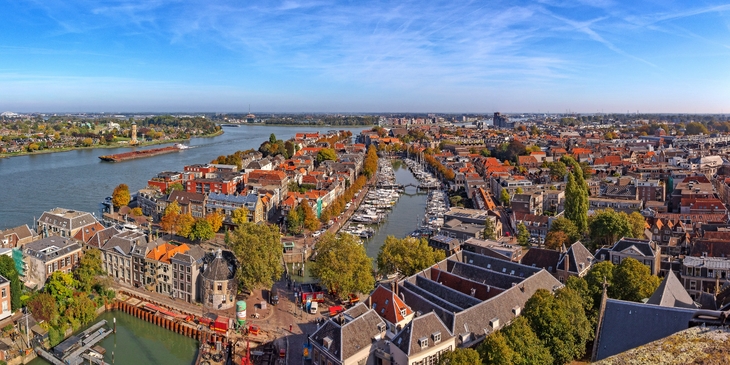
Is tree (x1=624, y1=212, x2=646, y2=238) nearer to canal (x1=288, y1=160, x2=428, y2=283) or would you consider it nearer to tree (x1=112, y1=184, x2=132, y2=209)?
canal (x1=288, y1=160, x2=428, y2=283)

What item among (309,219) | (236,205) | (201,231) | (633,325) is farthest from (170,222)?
(633,325)

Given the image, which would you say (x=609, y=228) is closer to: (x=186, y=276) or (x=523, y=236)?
(x=523, y=236)

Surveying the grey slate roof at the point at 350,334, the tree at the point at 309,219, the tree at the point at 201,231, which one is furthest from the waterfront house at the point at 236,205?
the grey slate roof at the point at 350,334

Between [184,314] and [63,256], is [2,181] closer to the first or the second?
[63,256]

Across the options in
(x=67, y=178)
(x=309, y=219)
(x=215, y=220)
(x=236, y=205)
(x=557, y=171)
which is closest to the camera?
(x=215, y=220)

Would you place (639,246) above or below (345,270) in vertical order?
above

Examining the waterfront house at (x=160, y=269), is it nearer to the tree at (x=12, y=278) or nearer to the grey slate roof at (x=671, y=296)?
the tree at (x=12, y=278)
